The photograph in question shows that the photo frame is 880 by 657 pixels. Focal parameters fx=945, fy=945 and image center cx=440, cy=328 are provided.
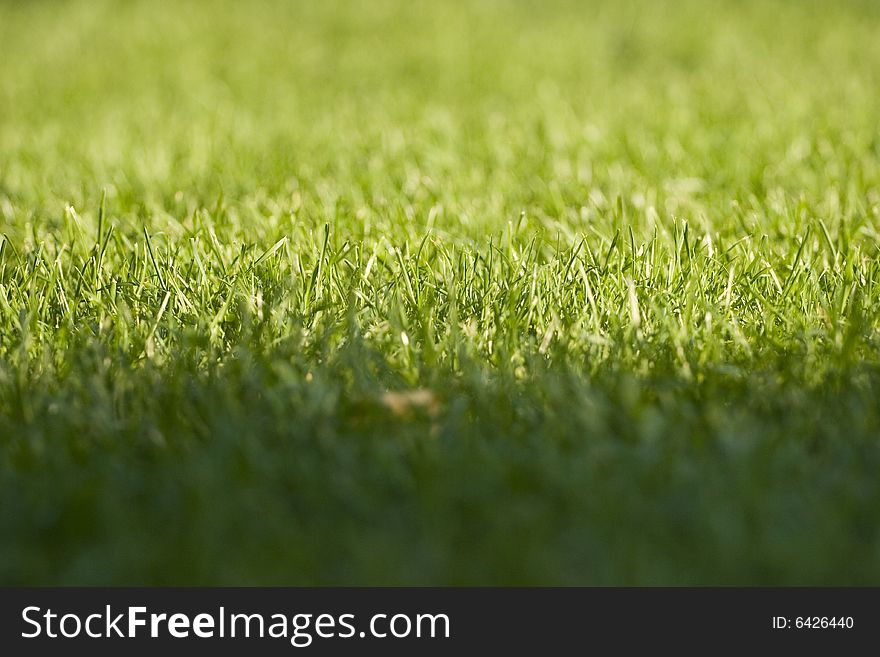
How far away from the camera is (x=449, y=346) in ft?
7.57

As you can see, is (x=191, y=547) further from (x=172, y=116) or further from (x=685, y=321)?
(x=172, y=116)

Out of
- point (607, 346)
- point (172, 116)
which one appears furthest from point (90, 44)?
point (607, 346)

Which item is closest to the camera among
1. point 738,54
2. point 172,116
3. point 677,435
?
point 677,435

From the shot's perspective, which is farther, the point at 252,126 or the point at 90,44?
the point at 90,44

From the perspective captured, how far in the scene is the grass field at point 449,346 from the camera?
1.66 metres

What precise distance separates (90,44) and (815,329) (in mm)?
6058

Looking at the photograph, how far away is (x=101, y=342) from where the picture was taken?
2.33 m

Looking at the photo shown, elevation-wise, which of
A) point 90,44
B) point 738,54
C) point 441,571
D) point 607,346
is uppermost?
point 90,44

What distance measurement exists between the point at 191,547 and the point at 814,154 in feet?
10.5

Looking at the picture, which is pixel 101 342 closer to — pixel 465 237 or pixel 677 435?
pixel 465 237

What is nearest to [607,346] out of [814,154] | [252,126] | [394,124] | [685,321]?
[685,321]

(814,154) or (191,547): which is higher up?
(814,154)

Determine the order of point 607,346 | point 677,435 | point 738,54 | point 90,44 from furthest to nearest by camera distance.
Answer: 1. point 90,44
2. point 738,54
3. point 607,346
4. point 677,435

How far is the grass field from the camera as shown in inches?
65.3
